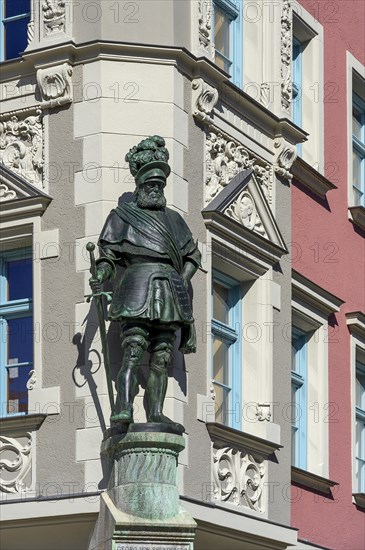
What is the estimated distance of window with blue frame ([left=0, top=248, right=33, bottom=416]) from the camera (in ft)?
57.6

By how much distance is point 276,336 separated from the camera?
63.4ft

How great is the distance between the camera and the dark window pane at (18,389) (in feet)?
57.4

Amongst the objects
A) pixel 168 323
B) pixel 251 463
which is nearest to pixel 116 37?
pixel 168 323

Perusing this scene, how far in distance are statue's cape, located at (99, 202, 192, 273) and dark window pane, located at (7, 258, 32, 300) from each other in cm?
150

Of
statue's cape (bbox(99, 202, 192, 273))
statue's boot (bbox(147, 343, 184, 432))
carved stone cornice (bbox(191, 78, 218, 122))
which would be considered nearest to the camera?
statue's boot (bbox(147, 343, 184, 432))

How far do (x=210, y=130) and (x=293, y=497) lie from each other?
13.4 ft

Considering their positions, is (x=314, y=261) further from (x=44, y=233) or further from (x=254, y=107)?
(x=44, y=233)

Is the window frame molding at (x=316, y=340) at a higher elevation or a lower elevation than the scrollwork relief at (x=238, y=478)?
higher

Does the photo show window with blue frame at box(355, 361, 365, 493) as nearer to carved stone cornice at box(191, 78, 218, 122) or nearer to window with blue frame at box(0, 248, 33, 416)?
carved stone cornice at box(191, 78, 218, 122)

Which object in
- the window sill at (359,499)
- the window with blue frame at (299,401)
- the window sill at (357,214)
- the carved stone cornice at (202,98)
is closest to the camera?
the carved stone cornice at (202,98)

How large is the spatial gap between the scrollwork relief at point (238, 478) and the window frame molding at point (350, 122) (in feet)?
15.2

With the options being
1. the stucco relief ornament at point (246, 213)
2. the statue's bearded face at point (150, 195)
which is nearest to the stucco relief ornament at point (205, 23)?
the stucco relief ornament at point (246, 213)

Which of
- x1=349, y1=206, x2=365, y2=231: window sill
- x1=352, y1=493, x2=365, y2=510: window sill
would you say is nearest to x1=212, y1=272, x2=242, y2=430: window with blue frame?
x1=352, y1=493, x2=365, y2=510: window sill

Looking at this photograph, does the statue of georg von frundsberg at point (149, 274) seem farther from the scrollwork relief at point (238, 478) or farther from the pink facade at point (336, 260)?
the pink facade at point (336, 260)
